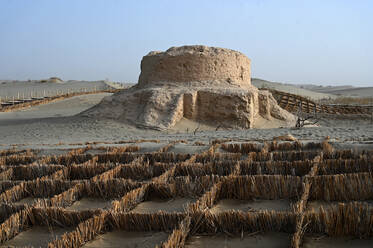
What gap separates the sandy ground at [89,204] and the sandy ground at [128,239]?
0.68m

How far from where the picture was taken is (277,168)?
361 cm

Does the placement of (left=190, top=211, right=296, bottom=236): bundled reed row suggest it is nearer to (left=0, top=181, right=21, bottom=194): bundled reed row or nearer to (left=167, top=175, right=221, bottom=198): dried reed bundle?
(left=167, top=175, right=221, bottom=198): dried reed bundle

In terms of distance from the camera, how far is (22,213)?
2.57m

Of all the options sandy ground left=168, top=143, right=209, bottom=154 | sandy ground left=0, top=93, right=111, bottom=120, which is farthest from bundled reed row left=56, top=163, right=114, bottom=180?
sandy ground left=0, top=93, right=111, bottom=120

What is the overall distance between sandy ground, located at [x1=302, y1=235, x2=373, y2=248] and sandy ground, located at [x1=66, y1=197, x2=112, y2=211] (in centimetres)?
154

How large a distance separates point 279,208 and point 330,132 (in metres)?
4.70

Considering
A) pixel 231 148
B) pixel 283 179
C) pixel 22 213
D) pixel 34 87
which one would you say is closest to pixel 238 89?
pixel 231 148

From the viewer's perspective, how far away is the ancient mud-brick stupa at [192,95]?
9047 mm

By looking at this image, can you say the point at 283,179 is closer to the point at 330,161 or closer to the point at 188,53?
the point at 330,161

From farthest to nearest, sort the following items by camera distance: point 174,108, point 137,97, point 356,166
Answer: point 137,97 < point 174,108 < point 356,166

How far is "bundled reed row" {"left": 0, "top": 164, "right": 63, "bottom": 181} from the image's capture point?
3.94m

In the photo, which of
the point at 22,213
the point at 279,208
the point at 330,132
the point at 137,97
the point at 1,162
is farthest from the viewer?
the point at 137,97

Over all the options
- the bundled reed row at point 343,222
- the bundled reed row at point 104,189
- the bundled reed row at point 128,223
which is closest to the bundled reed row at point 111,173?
the bundled reed row at point 104,189

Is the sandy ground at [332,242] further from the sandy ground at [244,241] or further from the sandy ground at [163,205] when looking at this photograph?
the sandy ground at [163,205]
